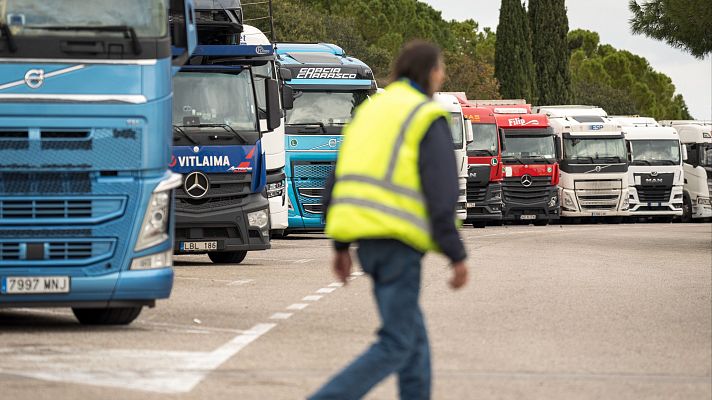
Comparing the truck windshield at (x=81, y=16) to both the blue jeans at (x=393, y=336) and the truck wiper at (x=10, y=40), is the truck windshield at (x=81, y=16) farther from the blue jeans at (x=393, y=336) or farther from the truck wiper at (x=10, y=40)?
the blue jeans at (x=393, y=336)

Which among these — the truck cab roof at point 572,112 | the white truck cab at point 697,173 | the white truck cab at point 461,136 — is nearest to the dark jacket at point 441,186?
the white truck cab at point 461,136

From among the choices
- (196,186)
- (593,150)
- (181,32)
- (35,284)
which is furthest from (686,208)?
(35,284)

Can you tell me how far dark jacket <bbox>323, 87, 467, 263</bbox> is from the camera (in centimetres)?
782

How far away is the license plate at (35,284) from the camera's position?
1345cm

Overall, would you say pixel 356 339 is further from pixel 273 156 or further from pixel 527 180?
pixel 527 180

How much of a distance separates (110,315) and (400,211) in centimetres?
698

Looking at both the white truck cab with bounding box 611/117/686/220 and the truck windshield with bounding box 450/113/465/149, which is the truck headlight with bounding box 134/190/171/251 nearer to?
the truck windshield with bounding box 450/113/465/149

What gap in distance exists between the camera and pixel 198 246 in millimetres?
23641

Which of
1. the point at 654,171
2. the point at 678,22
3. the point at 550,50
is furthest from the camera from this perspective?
the point at 550,50

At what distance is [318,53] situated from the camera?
35875 mm

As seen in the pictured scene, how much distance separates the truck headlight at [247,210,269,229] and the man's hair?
15.6 m

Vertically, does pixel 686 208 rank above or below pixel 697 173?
below

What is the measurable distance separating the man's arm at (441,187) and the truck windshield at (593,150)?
4615 cm

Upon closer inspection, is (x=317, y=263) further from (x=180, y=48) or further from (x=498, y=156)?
(x=498, y=156)
